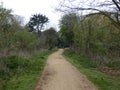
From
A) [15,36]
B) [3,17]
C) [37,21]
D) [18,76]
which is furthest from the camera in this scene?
[37,21]

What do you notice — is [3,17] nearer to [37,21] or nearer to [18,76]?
[18,76]

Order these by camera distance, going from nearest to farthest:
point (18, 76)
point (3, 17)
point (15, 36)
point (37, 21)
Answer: point (18, 76), point (3, 17), point (15, 36), point (37, 21)

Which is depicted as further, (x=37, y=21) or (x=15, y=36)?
(x=37, y=21)

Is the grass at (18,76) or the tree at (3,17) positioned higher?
the tree at (3,17)

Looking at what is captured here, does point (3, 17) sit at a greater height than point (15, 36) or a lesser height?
greater

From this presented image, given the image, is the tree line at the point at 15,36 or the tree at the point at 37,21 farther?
the tree at the point at 37,21

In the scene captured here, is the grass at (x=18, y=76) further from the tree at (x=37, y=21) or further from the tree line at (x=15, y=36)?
the tree at (x=37, y=21)

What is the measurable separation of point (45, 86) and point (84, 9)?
21.8ft

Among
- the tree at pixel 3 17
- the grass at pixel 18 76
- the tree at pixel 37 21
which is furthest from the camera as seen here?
the tree at pixel 37 21

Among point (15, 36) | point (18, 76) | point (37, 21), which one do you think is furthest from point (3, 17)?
point (37, 21)

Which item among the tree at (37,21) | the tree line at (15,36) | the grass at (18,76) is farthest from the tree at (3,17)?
the tree at (37,21)

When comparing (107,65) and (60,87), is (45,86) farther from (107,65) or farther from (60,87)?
(107,65)

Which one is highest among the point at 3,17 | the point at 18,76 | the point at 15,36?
the point at 3,17

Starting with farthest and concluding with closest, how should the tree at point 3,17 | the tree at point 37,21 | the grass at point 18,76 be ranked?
1. the tree at point 37,21
2. the tree at point 3,17
3. the grass at point 18,76
